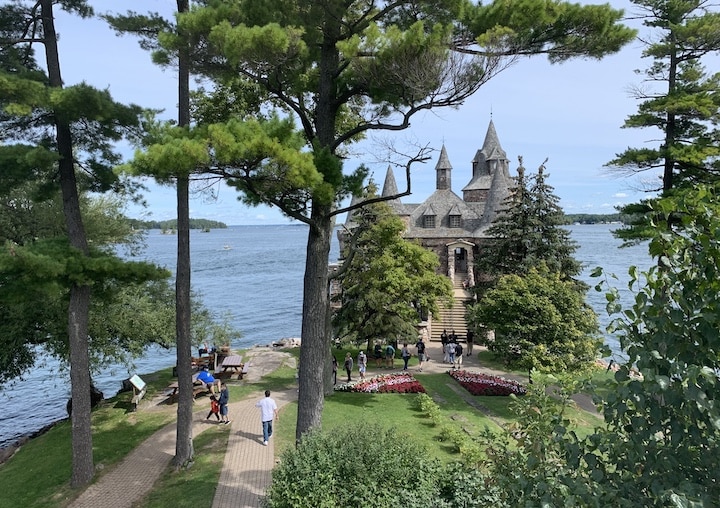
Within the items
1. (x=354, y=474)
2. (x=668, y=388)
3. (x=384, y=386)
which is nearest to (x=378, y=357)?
(x=384, y=386)

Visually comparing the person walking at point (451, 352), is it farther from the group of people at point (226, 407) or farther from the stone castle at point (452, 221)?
the group of people at point (226, 407)

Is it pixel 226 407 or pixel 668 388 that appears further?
pixel 226 407

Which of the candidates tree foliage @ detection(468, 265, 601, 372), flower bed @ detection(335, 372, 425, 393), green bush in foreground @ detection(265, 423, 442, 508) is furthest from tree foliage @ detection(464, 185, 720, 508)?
flower bed @ detection(335, 372, 425, 393)

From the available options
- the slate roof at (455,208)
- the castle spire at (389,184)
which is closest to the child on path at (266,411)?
the slate roof at (455,208)

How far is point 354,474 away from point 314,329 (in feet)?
9.92

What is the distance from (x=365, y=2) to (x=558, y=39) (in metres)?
3.86

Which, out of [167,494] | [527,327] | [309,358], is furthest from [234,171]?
[527,327]

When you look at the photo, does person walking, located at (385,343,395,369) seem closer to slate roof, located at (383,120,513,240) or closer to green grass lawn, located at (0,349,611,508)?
green grass lawn, located at (0,349,611,508)

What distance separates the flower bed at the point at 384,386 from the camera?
17797mm

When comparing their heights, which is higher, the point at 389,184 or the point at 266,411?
the point at 389,184

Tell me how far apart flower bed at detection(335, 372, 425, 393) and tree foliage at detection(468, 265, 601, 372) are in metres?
3.97

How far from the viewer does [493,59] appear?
7395mm

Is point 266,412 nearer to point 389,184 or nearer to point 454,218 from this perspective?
point 454,218

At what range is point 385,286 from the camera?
21.1 m
